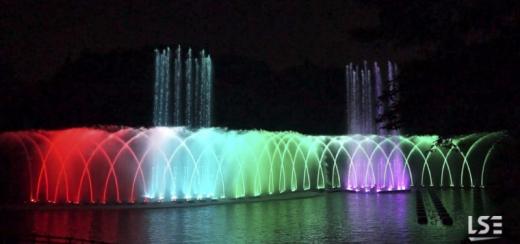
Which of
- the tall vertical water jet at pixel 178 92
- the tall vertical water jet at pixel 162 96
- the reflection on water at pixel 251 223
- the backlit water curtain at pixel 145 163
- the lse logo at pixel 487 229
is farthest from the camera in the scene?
the tall vertical water jet at pixel 162 96

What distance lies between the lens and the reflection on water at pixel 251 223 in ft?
49.9

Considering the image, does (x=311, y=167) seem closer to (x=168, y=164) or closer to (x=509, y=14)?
(x=168, y=164)

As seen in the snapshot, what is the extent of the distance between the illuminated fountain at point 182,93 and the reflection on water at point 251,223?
2633 cm

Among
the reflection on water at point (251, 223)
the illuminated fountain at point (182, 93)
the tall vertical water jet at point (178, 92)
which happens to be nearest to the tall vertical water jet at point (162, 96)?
the illuminated fountain at point (182, 93)

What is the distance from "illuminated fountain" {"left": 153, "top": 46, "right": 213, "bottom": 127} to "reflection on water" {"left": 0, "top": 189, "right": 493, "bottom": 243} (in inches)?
1037

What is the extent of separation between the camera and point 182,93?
50.6m

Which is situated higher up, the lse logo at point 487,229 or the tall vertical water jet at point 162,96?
the tall vertical water jet at point 162,96

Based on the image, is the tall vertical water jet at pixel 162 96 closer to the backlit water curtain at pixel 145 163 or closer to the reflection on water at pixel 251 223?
the backlit water curtain at pixel 145 163

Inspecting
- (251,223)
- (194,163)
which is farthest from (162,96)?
(251,223)

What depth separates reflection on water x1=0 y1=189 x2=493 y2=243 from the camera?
15195 mm

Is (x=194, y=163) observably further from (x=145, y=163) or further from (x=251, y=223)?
(x=251, y=223)

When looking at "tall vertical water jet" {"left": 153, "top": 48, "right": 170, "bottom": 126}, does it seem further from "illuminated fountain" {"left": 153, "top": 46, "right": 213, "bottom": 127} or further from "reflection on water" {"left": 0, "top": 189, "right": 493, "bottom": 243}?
"reflection on water" {"left": 0, "top": 189, "right": 493, "bottom": 243}

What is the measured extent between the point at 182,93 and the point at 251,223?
33.5 m

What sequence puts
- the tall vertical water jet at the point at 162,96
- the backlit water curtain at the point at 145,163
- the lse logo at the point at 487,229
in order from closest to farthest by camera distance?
the lse logo at the point at 487,229, the backlit water curtain at the point at 145,163, the tall vertical water jet at the point at 162,96
